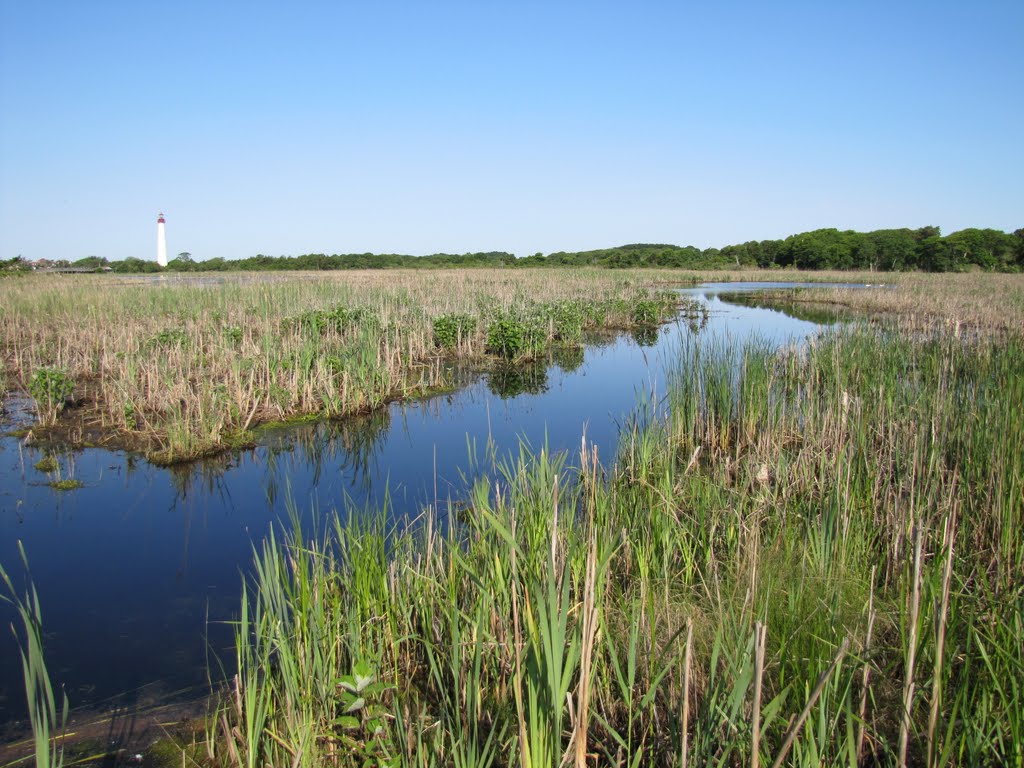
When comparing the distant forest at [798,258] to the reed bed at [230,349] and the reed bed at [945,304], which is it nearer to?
the reed bed at [945,304]

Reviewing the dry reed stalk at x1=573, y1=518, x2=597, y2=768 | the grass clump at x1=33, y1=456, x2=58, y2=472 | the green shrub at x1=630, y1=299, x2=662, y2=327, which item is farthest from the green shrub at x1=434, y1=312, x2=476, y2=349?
the dry reed stalk at x1=573, y1=518, x2=597, y2=768

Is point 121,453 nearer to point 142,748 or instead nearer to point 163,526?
point 163,526

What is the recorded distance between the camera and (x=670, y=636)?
2625 millimetres

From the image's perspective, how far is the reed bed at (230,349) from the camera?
7598 millimetres

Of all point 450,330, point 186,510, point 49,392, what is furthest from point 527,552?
point 450,330

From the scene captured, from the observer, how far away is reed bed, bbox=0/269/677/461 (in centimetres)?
760

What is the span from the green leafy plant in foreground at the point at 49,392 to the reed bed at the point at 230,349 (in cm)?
2

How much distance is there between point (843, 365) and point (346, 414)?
6.14 metres

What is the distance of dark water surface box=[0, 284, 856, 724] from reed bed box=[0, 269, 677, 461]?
52 cm

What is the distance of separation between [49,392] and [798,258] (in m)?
66.3

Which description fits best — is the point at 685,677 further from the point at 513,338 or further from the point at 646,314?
the point at 646,314

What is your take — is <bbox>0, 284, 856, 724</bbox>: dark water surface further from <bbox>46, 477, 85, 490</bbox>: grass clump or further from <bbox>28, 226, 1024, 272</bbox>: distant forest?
<bbox>28, 226, 1024, 272</bbox>: distant forest

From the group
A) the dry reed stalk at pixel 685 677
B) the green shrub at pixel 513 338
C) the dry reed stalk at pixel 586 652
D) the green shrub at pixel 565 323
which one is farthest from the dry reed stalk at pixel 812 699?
the green shrub at pixel 565 323

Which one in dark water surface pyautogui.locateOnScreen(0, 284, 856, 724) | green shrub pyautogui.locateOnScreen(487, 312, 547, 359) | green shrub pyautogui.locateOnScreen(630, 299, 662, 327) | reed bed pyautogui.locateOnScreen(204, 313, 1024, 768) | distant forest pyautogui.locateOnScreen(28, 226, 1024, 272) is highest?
distant forest pyautogui.locateOnScreen(28, 226, 1024, 272)
